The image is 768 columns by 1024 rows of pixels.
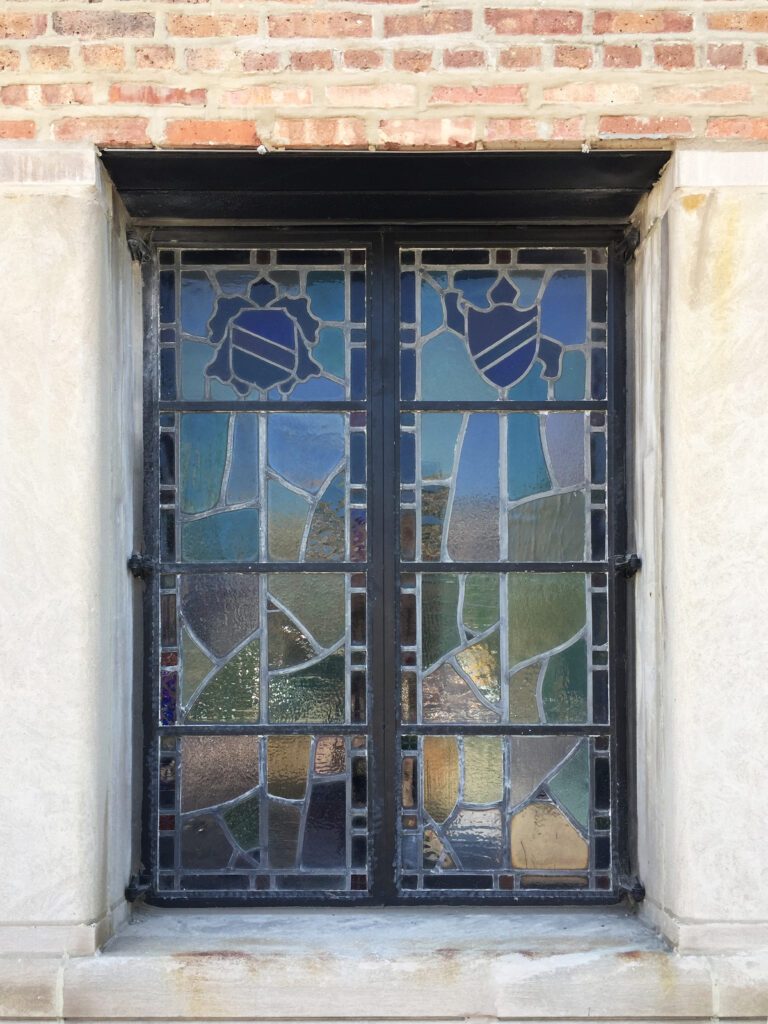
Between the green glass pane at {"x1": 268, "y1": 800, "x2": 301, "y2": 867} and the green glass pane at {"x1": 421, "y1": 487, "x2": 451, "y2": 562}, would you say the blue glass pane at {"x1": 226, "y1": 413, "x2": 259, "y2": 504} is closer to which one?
the green glass pane at {"x1": 421, "y1": 487, "x2": 451, "y2": 562}

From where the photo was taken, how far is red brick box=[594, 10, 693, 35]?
2627 mm

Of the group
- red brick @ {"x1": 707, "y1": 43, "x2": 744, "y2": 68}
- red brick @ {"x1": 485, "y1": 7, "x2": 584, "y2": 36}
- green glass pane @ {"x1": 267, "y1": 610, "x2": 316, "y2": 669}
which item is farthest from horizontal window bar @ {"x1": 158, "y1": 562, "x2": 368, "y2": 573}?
red brick @ {"x1": 707, "y1": 43, "x2": 744, "y2": 68}

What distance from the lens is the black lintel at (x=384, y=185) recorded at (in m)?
2.70

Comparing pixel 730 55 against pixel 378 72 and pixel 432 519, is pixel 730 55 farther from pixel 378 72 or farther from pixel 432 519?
pixel 432 519

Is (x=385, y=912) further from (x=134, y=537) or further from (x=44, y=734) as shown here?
(x=134, y=537)

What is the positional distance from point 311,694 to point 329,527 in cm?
49

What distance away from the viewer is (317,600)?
9.74 feet

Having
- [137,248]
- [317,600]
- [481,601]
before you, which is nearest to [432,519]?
[481,601]

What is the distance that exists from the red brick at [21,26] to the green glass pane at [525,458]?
61.5 inches

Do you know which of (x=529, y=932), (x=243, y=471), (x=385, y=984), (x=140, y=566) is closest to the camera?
(x=385, y=984)

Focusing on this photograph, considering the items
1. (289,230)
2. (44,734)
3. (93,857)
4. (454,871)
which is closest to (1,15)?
(289,230)

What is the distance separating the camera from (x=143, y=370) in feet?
9.84

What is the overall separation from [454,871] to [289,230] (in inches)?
76.9

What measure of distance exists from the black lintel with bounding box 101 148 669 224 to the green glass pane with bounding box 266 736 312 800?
154cm
